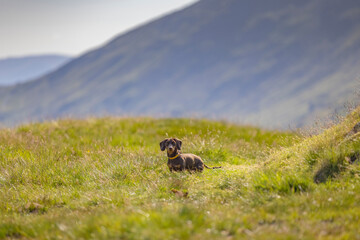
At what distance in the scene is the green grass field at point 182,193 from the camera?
197 inches

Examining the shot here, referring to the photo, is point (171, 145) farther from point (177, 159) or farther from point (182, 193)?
point (182, 193)

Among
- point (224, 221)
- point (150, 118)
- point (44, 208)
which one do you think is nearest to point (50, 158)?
point (44, 208)

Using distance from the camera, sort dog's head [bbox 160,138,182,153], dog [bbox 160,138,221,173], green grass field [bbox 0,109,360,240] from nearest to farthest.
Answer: green grass field [bbox 0,109,360,240] < dog's head [bbox 160,138,182,153] < dog [bbox 160,138,221,173]

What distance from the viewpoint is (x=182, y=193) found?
7301 millimetres

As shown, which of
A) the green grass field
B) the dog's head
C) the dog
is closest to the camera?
the green grass field

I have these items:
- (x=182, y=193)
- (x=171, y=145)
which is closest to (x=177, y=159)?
(x=171, y=145)

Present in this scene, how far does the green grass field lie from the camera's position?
5008mm

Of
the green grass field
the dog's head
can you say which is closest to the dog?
the dog's head

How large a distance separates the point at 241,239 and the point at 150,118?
1603cm

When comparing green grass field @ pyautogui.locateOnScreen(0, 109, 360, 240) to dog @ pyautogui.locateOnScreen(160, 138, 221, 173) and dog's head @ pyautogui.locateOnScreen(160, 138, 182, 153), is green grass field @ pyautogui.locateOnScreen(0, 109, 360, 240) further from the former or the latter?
dog's head @ pyautogui.locateOnScreen(160, 138, 182, 153)

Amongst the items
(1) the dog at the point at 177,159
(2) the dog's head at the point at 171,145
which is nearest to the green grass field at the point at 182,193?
(1) the dog at the point at 177,159

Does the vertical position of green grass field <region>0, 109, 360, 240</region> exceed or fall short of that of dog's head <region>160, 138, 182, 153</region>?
it falls short

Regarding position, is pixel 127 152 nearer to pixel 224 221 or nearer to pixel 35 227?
pixel 35 227

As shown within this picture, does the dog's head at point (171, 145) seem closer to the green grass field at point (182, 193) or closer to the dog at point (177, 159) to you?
the dog at point (177, 159)
